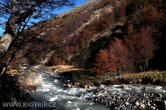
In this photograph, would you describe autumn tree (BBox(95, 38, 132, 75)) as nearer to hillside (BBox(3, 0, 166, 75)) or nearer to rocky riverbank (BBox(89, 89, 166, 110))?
hillside (BBox(3, 0, 166, 75))

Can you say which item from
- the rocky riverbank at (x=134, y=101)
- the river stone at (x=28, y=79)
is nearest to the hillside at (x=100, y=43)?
the river stone at (x=28, y=79)

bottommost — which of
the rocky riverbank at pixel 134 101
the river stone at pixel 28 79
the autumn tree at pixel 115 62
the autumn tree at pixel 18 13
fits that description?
the autumn tree at pixel 115 62

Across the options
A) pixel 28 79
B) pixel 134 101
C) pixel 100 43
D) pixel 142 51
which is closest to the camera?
pixel 134 101

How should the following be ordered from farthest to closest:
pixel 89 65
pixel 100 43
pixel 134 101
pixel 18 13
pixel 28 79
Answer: pixel 100 43, pixel 89 65, pixel 28 79, pixel 134 101, pixel 18 13

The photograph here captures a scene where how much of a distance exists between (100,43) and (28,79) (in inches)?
2514

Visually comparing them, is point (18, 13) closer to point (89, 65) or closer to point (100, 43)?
point (89, 65)

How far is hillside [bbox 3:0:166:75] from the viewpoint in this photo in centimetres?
699

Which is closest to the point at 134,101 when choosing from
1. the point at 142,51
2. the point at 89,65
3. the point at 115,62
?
the point at 115,62

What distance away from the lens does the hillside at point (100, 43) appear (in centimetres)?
699

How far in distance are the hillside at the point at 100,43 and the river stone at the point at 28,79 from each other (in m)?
0.70

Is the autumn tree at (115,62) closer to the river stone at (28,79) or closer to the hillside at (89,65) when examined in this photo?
the hillside at (89,65)

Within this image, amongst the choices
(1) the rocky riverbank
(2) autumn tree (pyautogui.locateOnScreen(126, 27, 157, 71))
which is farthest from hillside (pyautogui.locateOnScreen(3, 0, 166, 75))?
(1) the rocky riverbank

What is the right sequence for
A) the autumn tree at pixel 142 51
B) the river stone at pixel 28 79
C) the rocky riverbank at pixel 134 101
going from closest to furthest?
the river stone at pixel 28 79
the rocky riverbank at pixel 134 101
the autumn tree at pixel 142 51

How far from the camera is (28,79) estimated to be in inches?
1190
